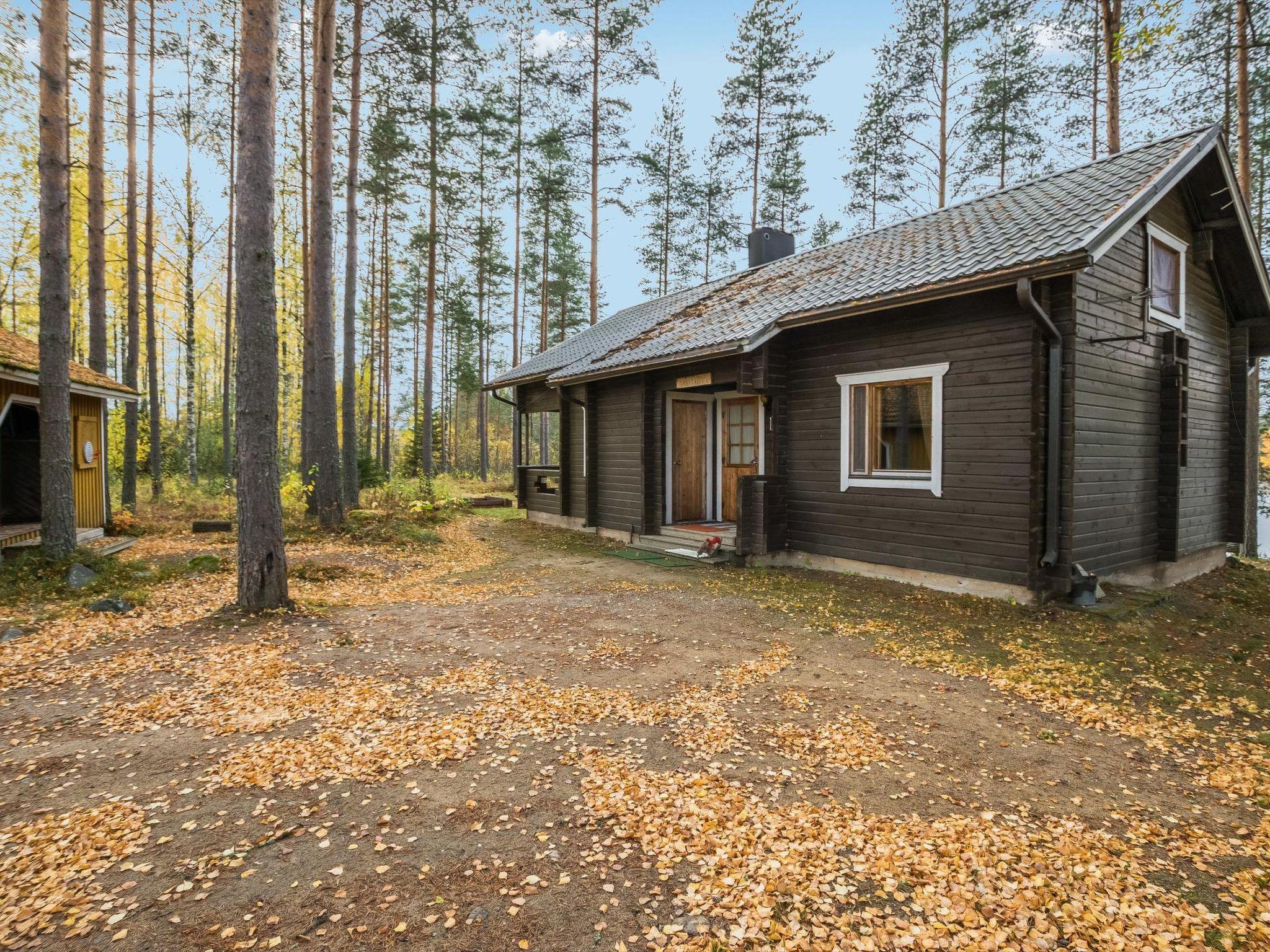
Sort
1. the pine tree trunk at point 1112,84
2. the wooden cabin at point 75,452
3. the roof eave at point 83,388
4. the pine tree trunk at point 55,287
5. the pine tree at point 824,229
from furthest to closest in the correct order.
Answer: the pine tree at point 824,229
the pine tree trunk at point 1112,84
the wooden cabin at point 75,452
the roof eave at point 83,388
the pine tree trunk at point 55,287

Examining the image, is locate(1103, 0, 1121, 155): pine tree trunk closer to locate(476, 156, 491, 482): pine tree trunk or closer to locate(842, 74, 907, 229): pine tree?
locate(842, 74, 907, 229): pine tree

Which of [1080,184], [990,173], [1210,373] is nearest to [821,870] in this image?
[1080,184]

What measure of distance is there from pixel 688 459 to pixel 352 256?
7.88m

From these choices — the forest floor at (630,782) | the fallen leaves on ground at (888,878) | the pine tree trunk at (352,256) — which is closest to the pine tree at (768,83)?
the pine tree trunk at (352,256)

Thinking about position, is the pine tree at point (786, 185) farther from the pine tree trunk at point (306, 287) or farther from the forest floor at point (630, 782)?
the forest floor at point (630, 782)

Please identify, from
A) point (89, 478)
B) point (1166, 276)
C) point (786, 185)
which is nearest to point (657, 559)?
point (1166, 276)

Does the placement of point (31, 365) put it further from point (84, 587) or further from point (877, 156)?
point (877, 156)

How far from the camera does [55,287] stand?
7.21m

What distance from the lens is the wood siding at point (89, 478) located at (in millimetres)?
9953

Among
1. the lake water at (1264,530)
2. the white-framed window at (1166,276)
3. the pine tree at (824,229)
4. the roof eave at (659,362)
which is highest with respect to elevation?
the pine tree at (824,229)

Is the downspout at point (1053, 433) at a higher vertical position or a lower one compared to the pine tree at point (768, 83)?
lower

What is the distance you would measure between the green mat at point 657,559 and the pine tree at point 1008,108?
12063 millimetres

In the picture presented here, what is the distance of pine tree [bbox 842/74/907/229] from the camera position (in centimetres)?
1528

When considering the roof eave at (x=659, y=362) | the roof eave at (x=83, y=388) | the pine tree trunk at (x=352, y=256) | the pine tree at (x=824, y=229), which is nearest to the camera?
the roof eave at (x=83, y=388)
